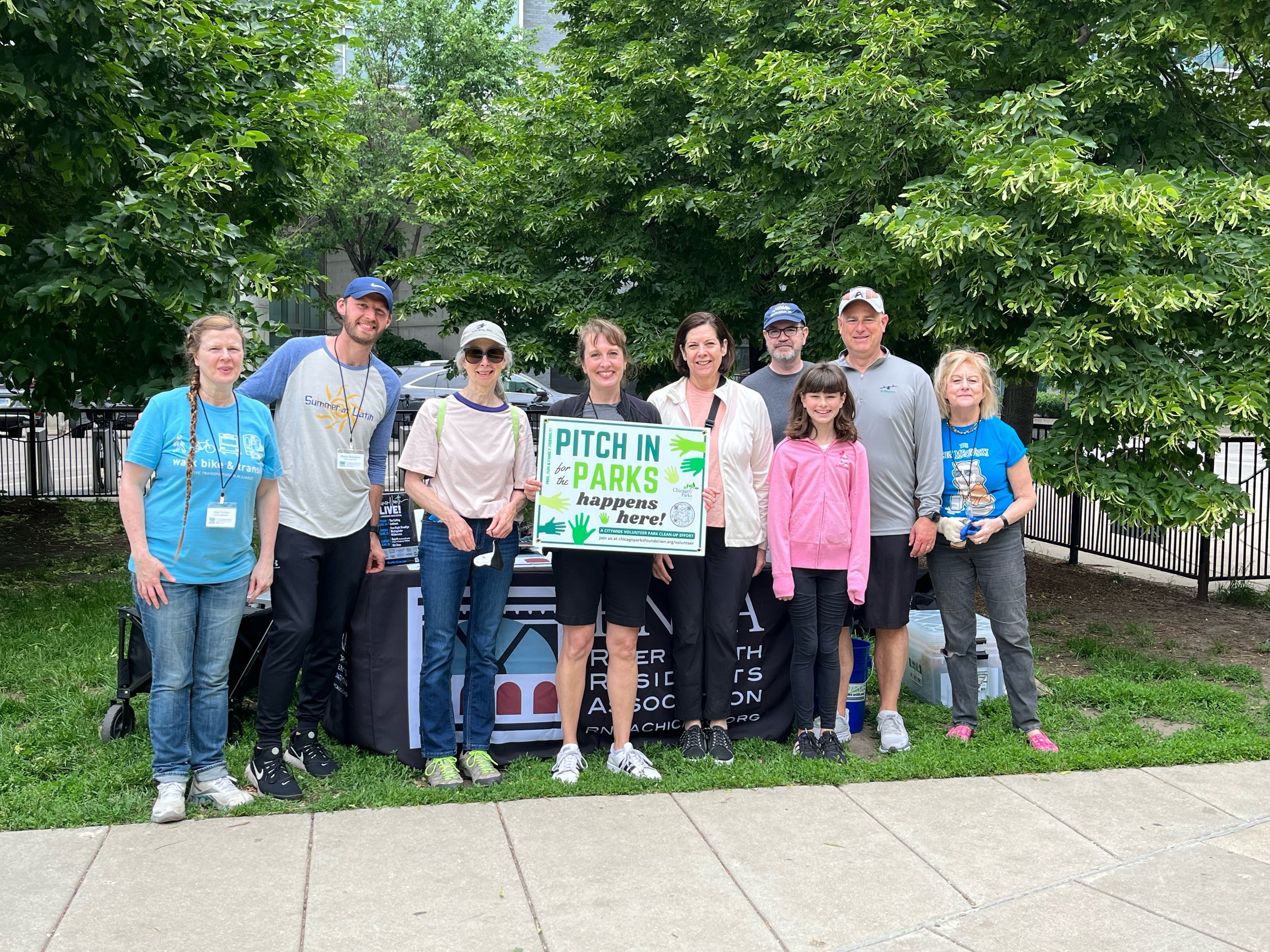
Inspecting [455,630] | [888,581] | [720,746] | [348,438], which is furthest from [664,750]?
[348,438]

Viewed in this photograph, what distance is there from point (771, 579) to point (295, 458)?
244cm

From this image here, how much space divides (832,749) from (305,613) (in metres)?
2.60

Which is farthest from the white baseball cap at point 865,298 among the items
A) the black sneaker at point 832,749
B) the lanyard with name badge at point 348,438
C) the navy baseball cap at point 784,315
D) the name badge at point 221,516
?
the name badge at point 221,516

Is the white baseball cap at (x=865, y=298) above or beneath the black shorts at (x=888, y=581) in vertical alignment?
above

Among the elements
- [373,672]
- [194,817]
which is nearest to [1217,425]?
[373,672]

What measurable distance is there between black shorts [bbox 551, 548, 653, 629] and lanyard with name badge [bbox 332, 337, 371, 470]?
976 mm

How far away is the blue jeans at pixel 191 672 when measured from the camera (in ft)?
14.8

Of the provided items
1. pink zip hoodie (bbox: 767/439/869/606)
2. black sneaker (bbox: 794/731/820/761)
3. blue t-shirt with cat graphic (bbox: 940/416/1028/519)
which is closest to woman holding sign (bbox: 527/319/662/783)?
pink zip hoodie (bbox: 767/439/869/606)

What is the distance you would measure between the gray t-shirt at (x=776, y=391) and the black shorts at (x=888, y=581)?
75 centimetres

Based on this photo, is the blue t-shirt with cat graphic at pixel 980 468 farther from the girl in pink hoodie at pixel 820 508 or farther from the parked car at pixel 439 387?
the parked car at pixel 439 387

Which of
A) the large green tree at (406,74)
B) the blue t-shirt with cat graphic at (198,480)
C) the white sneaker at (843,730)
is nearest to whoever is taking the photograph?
the blue t-shirt with cat graphic at (198,480)

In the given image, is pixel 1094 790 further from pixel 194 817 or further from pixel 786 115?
pixel 786 115

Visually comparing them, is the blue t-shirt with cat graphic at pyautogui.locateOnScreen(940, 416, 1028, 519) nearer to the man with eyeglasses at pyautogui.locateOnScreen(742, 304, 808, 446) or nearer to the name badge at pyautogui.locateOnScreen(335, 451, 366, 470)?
the man with eyeglasses at pyautogui.locateOnScreen(742, 304, 808, 446)

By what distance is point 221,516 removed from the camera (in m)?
4.49
